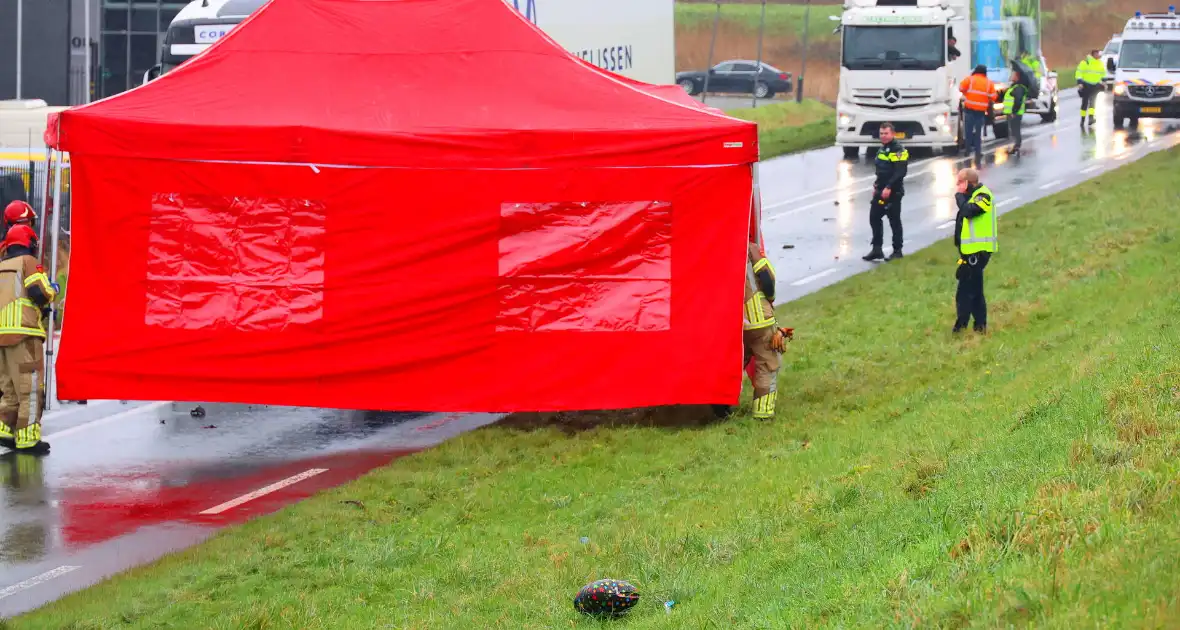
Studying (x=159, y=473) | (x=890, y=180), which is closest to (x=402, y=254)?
(x=159, y=473)

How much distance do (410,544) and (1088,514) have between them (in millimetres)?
4412

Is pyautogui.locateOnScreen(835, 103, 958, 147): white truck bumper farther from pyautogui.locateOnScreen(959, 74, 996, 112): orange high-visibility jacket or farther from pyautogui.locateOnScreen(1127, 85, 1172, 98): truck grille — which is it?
pyautogui.locateOnScreen(1127, 85, 1172, 98): truck grille

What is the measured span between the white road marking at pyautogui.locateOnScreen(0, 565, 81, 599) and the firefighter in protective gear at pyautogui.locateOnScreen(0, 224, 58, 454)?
2.88m

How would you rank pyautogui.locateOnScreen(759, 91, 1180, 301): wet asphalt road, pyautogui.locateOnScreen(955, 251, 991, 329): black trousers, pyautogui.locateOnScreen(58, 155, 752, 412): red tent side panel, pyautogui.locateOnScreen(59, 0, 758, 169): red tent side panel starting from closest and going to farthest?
pyautogui.locateOnScreen(59, 0, 758, 169): red tent side panel < pyautogui.locateOnScreen(58, 155, 752, 412): red tent side panel < pyautogui.locateOnScreen(955, 251, 991, 329): black trousers < pyautogui.locateOnScreen(759, 91, 1180, 301): wet asphalt road

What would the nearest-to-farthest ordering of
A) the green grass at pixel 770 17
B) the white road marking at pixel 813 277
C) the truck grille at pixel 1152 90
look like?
the white road marking at pixel 813 277 → the truck grille at pixel 1152 90 → the green grass at pixel 770 17

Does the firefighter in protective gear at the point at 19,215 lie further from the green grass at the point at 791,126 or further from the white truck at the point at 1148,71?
the white truck at the point at 1148,71

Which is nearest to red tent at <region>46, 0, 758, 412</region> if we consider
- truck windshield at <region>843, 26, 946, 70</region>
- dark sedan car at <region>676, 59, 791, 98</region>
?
truck windshield at <region>843, 26, 946, 70</region>

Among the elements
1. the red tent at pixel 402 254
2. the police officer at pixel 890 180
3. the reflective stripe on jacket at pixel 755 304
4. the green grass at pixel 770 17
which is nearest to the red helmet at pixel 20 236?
the red tent at pixel 402 254

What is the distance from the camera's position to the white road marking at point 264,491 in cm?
1076

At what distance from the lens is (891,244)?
2164 centimetres

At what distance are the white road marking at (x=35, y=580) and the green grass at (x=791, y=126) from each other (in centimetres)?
2394

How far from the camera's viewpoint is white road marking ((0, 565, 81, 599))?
8875 mm

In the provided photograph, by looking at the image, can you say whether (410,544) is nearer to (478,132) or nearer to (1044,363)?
(478,132)

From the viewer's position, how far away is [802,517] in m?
8.53
